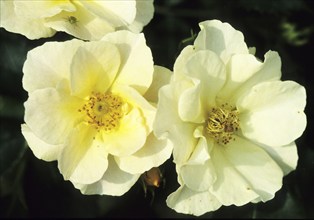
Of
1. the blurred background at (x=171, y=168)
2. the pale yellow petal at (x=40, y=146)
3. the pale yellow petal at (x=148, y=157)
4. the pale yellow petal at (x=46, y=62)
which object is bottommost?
the blurred background at (x=171, y=168)

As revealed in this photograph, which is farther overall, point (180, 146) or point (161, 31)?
point (161, 31)

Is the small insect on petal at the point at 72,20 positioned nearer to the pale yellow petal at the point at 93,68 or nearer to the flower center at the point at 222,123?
the pale yellow petal at the point at 93,68

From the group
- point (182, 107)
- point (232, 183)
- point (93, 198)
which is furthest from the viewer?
point (93, 198)

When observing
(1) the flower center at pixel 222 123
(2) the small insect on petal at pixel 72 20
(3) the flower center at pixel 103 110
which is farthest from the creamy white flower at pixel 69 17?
(1) the flower center at pixel 222 123

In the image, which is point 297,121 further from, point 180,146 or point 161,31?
point 161,31

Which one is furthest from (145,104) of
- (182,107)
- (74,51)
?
(74,51)

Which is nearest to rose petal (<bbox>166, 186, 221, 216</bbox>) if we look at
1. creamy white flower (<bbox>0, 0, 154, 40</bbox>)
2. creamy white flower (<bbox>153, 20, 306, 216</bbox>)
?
creamy white flower (<bbox>153, 20, 306, 216</bbox>)

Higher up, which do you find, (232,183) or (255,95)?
(255,95)
